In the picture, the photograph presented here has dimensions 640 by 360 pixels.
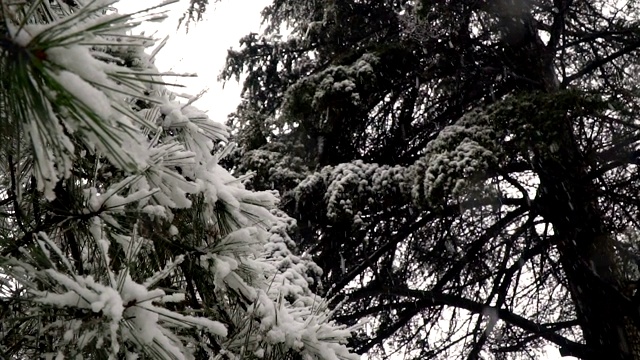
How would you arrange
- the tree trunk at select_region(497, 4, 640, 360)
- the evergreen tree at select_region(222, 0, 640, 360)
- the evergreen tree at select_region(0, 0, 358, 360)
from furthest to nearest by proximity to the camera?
the tree trunk at select_region(497, 4, 640, 360) → the evergreen tree at select_region(222, 0, 640, 360) → the evergreen tree at select_region(0, 0, 358, 360)

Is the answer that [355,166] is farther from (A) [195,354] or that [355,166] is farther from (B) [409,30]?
(A) [195,354]

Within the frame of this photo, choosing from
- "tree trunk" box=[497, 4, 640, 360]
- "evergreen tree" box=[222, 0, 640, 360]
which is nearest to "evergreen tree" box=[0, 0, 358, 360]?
"evergreen tree" box=[222, 0, 640, 360]

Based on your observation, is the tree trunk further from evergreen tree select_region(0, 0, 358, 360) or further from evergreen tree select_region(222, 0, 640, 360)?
evergreen tree select_region(0, 0, 358, 360)

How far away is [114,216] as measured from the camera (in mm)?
1553

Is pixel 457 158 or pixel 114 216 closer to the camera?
pixel 114 216

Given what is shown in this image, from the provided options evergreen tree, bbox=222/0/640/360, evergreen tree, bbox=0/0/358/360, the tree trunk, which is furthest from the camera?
the tree trunk

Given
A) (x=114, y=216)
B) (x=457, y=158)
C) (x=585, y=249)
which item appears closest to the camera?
(x=114, y=216)

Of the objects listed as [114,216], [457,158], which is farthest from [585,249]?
[114,216]

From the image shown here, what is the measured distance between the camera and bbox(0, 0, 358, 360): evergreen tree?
799 mm

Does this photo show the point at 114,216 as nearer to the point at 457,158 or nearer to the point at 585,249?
the point at 457,158

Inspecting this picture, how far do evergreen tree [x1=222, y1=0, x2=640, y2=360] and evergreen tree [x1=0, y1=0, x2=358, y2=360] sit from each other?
7.76ft

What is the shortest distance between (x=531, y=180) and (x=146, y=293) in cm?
647

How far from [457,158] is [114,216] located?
3.01 metres

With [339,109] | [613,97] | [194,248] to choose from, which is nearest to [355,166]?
[339,109]
